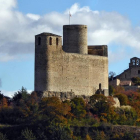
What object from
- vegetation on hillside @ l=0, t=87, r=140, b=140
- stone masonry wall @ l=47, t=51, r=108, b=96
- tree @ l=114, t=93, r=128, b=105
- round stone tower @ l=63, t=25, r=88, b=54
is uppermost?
round stone tower @ l=63, t=25, r=88, b=54

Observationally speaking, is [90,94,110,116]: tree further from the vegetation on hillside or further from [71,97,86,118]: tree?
[71,97,86,118]: tree

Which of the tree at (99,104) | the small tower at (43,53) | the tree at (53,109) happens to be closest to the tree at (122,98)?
the tree at (99,104)

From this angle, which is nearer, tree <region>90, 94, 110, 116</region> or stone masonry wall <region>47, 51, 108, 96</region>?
stone masonry wall <region>47, 51, 108, 96</region>

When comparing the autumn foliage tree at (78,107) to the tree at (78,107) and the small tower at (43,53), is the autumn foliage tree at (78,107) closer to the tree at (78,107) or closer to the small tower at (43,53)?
the tree at (78,107)

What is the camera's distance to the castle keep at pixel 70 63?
7781cm

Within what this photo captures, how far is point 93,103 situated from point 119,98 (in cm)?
539

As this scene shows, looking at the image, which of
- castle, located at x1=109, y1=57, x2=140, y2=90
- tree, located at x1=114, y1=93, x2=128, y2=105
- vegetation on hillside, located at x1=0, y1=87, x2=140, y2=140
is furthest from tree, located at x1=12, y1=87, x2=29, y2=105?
castle, located at x1=109, y1=57, x2=140, y2=90

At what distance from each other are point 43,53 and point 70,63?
2.86 m

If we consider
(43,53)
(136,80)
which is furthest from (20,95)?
(136,80)

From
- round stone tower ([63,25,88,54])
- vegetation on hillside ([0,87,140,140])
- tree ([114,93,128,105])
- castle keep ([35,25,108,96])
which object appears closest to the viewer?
vegetation on hillside ([0,87,140,140])

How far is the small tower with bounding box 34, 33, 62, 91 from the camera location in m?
77.5

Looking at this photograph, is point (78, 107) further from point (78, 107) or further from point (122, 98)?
point (122, 98)

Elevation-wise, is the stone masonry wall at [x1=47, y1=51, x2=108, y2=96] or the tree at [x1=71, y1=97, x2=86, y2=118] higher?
the stone masonry wall at [x1=47, y1=51, x2=108, y2=96]

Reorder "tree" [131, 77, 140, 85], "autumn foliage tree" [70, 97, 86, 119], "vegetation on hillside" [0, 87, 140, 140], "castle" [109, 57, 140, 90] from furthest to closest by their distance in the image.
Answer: "castle" [109, 57, 140, 90]
"tree" [131, 77, 140, 85]
"autumn foliage tree" [70, 97, 86, 119]
"vegetation on hillside" [0, 87, 140, 140]
